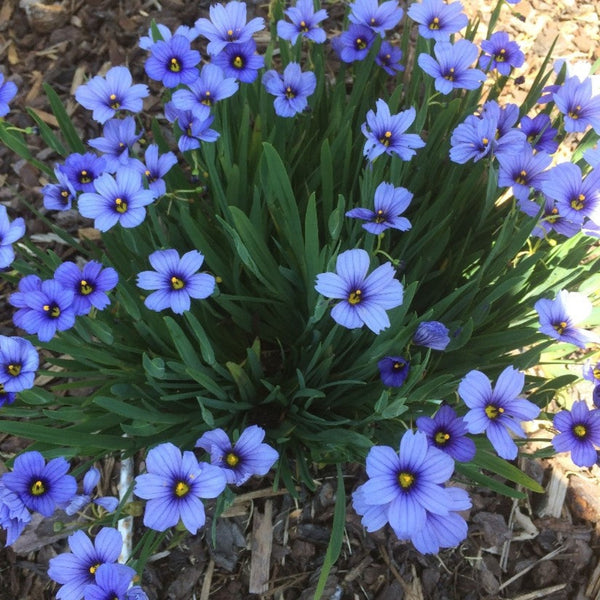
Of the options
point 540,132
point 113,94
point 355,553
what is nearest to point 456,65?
point 540,132

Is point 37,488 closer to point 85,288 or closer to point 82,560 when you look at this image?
point 82,560

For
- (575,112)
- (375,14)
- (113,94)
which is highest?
(375,14)

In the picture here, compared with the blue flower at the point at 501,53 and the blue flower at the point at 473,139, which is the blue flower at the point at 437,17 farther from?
the blue flower at the point at 473,139

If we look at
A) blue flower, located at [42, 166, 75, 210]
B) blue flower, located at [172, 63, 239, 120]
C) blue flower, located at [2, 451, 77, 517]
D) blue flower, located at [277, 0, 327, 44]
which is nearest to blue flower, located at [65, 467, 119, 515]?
blue flower, located at [2, 451, 77, 517]

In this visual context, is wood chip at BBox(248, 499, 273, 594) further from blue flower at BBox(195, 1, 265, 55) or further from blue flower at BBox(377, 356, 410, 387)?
blue flower at BBox(195, 1, 265, 55)

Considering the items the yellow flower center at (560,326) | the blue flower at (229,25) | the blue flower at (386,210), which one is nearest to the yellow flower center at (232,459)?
the blue flower at (386,210)

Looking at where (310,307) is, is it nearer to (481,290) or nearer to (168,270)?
(168,270)

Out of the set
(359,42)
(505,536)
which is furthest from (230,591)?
(359,42)

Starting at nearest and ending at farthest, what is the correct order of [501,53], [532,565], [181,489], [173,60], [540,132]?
[181,489] < [173,60] < [540,132] < [501,53] < [532,565]
